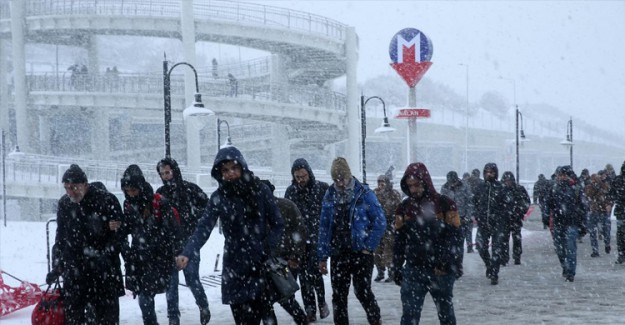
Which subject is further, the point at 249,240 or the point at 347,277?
the point at 347,277

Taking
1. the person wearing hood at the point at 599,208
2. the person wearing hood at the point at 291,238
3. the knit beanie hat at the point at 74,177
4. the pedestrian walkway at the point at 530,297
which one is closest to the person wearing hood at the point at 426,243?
the person wearing hood at the point at 291,238

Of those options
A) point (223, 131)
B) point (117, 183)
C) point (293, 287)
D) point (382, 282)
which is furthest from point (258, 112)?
point (293, 287)

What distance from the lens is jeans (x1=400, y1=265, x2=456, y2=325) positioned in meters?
5.32

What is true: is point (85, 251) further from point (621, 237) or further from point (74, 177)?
point (621, 237)

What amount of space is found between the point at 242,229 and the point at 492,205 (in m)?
6.56

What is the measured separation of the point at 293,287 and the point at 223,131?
42493mm

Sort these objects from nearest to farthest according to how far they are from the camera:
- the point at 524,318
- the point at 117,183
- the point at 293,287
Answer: the point at 293,287
the point at 524,318
the point at 117,183

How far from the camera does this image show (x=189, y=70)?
3259 cm

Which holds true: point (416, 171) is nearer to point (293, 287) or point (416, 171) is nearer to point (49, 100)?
point (293, 287)

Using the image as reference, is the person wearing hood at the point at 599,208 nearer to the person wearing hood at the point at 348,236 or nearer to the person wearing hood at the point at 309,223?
the person wearing hood at the point at 309,223

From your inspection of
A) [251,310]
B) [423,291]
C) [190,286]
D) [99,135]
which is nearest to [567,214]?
[423,291]

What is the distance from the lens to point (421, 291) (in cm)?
535

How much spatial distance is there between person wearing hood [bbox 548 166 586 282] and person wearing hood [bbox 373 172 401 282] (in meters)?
2.20

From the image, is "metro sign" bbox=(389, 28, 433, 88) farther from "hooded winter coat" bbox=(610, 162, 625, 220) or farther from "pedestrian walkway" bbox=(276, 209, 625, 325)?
"hooded winter coat" bbox=(610, 162, 625, 220)
